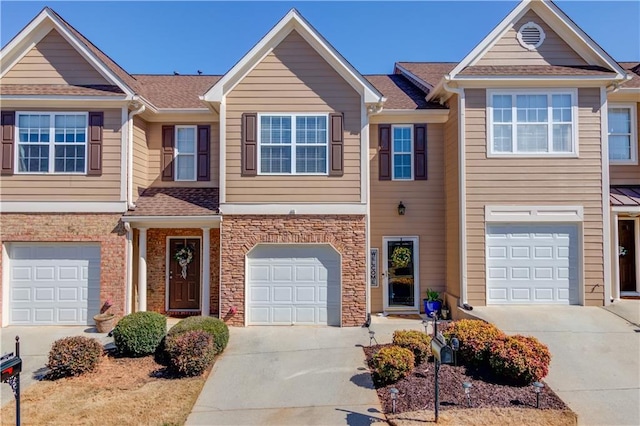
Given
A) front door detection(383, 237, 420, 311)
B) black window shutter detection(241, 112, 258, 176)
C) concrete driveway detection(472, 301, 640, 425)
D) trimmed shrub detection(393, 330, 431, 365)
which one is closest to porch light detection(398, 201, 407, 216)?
front door detection(383, 237, 420, 311)

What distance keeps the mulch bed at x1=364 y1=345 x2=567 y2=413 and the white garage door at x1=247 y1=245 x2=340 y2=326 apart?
384 centimetres

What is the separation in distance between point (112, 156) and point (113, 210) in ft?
4.96

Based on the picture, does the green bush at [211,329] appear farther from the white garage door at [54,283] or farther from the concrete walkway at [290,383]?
the white garage door at [54,283]

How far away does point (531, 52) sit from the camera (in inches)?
438

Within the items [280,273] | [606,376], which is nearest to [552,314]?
[606,376]

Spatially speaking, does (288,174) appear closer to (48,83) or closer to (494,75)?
(494,75)

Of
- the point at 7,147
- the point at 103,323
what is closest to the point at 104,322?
the point at 103,323

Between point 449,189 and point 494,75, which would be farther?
point 449,189

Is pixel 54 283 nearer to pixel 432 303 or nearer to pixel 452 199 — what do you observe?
pixel 432 303

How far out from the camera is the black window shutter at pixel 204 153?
478 inches

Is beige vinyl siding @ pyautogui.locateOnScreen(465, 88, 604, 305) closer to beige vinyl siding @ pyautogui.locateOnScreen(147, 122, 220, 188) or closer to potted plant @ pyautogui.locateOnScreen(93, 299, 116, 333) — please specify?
beige vinyl siding @ pyautogui.locateOnScreen(147, 122, 220, 188)

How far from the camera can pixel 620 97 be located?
39.6 ft

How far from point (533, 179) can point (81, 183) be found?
41.4ft

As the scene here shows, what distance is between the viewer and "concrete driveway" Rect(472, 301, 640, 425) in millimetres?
6301
